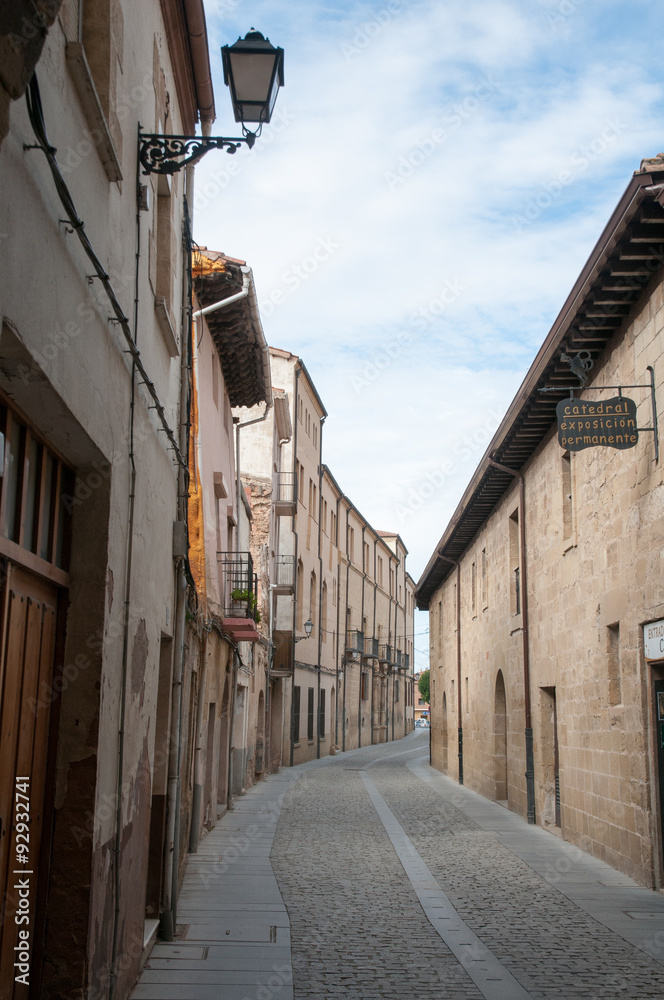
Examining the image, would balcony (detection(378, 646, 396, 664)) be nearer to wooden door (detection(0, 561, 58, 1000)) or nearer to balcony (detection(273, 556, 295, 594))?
balcony (detection(273, 556, 295, 594))

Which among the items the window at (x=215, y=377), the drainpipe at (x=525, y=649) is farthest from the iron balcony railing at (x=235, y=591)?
the drainpipe at (x=525, y=649)

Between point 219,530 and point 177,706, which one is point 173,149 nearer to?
point 177,706

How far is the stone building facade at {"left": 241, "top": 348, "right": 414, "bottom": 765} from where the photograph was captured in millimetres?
26328

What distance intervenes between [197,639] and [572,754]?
5198mm

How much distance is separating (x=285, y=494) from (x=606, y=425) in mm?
18724

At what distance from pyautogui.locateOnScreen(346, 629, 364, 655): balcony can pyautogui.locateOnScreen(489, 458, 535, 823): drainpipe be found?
24.6 metres

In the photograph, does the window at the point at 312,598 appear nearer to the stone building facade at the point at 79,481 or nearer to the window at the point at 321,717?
the window at the point at 321,717

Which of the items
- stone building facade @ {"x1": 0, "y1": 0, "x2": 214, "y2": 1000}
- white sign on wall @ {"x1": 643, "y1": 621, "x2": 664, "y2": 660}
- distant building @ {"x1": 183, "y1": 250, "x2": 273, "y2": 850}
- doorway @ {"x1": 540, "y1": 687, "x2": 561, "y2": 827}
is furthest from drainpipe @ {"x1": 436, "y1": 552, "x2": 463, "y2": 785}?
stone building facade @ {"x1": 0, "y1": 0, "x2": 214, "y2": 1000}

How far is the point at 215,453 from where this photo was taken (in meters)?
13.7

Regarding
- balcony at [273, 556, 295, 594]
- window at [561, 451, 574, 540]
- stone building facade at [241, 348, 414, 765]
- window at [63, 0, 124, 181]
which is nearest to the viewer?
window at [63, 0, 124, 181]

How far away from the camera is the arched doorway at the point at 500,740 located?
18750 mm

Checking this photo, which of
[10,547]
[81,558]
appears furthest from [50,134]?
[81,558]

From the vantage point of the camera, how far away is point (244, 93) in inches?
222

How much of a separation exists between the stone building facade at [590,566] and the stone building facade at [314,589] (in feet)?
25.1
